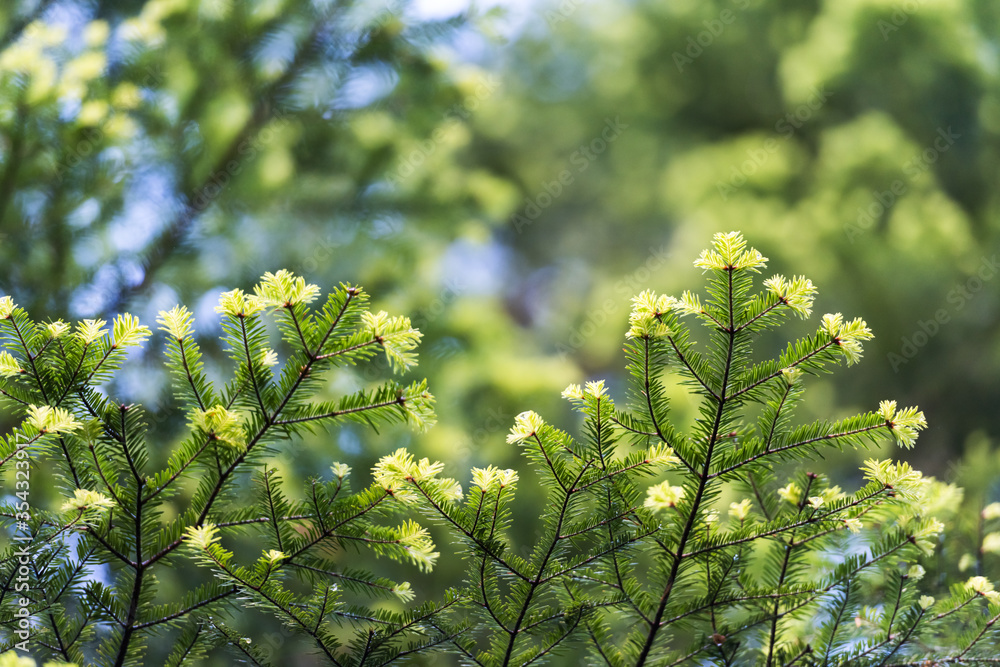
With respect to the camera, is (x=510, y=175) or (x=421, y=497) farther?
(x=510, y=175)

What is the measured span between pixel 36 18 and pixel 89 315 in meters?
1.17

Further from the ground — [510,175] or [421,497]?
[421,497]

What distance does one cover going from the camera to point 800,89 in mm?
3910

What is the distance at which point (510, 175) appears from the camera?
20.7 ft

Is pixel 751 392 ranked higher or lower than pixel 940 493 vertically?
higher

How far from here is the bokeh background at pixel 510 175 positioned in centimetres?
227

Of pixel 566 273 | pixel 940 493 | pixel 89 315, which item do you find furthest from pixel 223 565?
pixel 566 273

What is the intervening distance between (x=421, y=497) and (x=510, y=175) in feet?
18.8

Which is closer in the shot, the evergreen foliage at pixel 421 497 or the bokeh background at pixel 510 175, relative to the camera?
the evergreen foliage at pixel 421 497

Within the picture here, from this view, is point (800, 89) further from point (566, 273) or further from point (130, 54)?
point (130, 54)

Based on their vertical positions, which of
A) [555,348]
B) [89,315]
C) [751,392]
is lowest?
[555,348]

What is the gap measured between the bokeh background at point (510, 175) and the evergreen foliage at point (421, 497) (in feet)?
4.80

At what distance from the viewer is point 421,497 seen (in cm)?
93

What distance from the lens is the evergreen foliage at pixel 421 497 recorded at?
90cm
